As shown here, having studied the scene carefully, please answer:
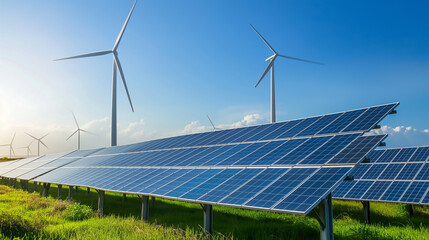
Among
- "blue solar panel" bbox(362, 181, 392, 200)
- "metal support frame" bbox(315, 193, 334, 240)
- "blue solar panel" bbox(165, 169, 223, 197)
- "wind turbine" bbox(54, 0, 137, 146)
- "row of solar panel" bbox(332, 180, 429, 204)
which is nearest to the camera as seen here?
"metal support frame" bbox(315, 193, 334, 240)

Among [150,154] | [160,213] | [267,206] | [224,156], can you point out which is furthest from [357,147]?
[150,154]

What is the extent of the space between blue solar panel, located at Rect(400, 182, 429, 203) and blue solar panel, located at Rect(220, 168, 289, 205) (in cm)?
1057

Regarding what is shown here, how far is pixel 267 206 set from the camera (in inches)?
429

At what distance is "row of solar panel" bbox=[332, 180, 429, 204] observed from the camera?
19656mm

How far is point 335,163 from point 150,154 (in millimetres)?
17404

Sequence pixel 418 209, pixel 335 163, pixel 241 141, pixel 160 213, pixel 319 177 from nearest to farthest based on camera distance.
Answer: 1. pixel 319 177
2. pixel 335 163
3. pixel 241 141
4. pixel 160 213
5. pixel 418 209

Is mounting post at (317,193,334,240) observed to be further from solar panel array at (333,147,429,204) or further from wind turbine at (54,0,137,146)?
wind turbine at (54,0,137,146)

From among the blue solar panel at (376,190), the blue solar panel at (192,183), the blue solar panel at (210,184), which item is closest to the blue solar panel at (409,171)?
the blue solar panel at (376,190)

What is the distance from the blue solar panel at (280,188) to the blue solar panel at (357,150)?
1.18 meters

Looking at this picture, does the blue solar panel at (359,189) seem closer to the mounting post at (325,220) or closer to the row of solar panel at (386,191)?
the row of solar panel at (386,191)

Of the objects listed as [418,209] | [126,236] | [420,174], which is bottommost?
[418,209]

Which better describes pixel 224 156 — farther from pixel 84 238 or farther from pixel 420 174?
pixel 420 174

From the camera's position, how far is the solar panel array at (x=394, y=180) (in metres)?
20.3

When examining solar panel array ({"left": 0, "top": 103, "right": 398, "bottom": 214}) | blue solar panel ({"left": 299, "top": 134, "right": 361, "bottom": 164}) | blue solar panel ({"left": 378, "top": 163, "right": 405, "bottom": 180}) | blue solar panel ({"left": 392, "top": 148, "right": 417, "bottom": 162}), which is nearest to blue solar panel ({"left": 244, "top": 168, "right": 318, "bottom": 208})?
solar panel array ({"left": 0, "top": 103, "right": 398, "bottom": 214})
